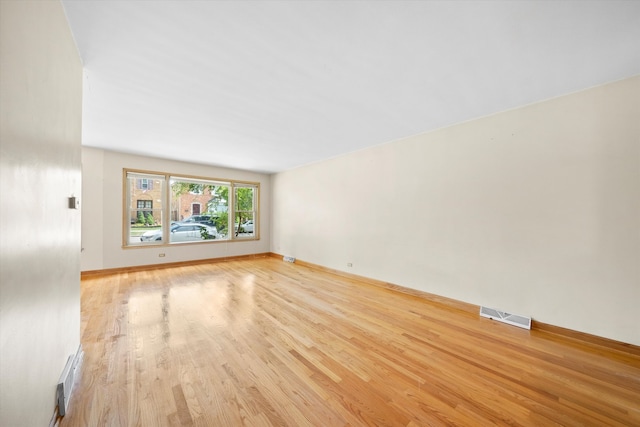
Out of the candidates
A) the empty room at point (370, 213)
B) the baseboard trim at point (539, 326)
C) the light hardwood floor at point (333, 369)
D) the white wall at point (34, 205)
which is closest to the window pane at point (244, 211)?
the empty room at point (370, 213)

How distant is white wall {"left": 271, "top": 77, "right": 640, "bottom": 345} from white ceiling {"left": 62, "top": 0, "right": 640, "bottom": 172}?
1.08 feet

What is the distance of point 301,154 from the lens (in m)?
4.77

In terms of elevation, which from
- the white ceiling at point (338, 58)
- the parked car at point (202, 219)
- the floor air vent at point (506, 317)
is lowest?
the floor air vent at point (506, 317)

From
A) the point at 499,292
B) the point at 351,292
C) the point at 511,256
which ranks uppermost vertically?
the point at 511,256

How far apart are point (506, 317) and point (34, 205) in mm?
4111

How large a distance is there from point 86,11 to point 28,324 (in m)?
1.87

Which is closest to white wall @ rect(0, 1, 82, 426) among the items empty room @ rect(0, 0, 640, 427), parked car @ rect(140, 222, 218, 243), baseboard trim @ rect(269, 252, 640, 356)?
empty room @ rect(0, 0, 640, 427)

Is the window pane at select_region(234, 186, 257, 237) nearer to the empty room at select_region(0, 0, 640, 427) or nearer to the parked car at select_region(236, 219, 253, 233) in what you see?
the parked car at select_region(236, 219, 253, 233)

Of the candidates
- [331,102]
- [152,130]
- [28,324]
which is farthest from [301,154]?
[28,324]

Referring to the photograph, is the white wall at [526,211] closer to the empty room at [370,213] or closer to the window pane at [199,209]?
the empty room at [370,213]

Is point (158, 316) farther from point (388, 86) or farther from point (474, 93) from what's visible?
point (474, 93)

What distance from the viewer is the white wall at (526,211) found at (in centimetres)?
213

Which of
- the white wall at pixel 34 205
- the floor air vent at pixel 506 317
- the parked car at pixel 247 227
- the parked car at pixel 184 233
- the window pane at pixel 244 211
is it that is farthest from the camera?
the parked car at pixel 247 227

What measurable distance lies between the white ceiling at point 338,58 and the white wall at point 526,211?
33 centimetres
